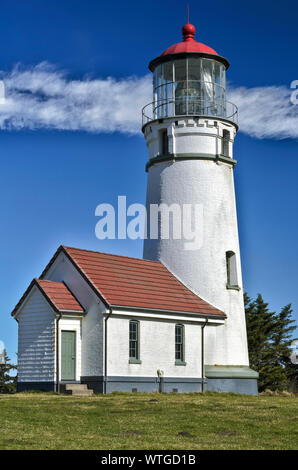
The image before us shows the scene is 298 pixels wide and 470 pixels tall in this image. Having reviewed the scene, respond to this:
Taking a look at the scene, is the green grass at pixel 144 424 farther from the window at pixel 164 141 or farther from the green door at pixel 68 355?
the window at pixel 164 141

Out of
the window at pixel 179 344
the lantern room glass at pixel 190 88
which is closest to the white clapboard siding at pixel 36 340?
the window at pixel 179 344

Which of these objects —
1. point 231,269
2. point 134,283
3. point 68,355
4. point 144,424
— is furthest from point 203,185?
point 144,424

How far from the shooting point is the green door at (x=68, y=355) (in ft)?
83.3

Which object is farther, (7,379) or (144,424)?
(7,379)

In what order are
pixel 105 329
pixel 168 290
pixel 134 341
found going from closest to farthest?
1. pixel 105 329
2. pixel 134 341
3. pixel 168 290

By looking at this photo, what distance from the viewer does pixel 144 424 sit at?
629 inches

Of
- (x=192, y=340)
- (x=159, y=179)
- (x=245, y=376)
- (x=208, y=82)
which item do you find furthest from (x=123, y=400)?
(x=208, y=82)

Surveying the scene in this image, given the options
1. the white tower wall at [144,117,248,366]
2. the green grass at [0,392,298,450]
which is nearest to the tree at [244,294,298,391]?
the white tower wall at [144,117,248,366]

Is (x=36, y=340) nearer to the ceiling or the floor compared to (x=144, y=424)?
nearer to the ceiling

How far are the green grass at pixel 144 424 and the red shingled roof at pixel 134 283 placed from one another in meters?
4.87

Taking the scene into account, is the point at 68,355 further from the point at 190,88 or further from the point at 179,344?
the point at 190,88

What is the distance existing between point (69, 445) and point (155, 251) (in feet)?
59.4

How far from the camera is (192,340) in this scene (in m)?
28.1

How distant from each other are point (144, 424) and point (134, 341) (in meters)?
10.2
